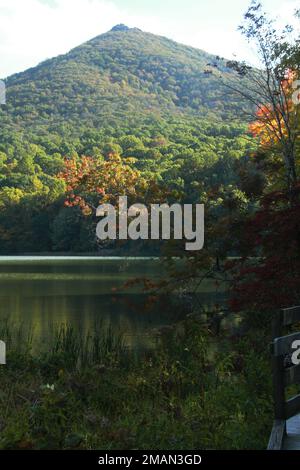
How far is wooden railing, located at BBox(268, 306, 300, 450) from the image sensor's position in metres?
5.39

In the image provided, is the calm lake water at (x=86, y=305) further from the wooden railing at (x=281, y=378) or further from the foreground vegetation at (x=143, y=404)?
the wooden railing at (x=281, y=378)

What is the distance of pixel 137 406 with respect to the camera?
24.8 feet

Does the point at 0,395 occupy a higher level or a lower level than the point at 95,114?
lower

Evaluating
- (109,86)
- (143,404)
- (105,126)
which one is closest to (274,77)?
(143,404)

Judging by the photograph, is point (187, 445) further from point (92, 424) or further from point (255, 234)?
point (255, 234)

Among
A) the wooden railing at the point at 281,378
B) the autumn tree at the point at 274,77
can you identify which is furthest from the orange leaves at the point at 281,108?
the wooden railing at the point at 281,378

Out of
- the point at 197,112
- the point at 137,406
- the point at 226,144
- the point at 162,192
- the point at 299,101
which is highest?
the point at 197,112

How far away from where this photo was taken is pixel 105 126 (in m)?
97.9

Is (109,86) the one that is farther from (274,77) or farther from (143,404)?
(143,404)

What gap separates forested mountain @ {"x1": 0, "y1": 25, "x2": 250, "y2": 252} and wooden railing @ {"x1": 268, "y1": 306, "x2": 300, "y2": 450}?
34.2ft

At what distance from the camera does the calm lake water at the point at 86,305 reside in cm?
1577

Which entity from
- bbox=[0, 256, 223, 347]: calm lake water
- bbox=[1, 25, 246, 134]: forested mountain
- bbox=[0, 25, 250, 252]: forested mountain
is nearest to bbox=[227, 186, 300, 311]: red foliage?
bbox=[0, 256, 223, 347]: calm lake water
